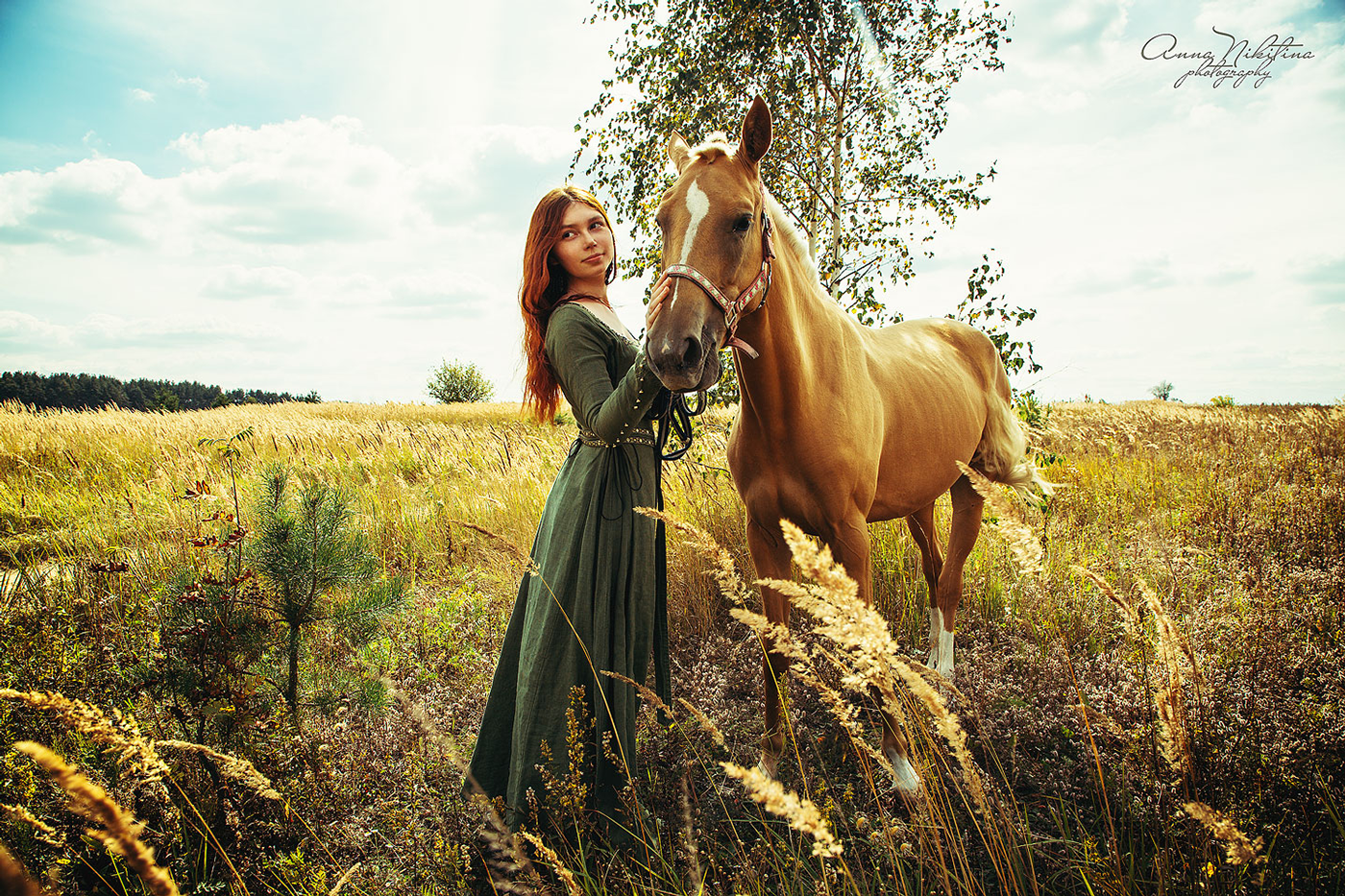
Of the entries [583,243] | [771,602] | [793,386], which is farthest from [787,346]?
[771,602]

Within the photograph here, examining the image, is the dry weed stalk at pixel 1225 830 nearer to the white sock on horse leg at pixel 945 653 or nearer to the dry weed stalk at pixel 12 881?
the dry weed stalk at pixel 12 881

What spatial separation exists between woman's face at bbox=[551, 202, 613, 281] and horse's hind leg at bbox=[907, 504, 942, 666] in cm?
237

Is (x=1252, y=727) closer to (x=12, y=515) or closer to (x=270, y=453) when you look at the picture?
(x=12, y=515)

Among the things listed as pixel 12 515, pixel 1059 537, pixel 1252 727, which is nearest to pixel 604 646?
pixel 1252 727

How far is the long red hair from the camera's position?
2.14m

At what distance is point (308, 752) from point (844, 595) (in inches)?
91.9

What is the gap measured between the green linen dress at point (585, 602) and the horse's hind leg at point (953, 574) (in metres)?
1.90

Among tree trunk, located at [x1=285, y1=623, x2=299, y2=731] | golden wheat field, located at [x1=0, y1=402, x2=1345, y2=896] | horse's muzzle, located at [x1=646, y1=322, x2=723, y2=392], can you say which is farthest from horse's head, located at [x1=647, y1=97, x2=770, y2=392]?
tree trunk, located at [x1=285, y1=623, x2=299, y2=731]

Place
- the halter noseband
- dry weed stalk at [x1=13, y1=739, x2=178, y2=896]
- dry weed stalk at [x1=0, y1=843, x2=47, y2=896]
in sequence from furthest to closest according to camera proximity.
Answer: the halter noseband, dry weed stalk at [x1=13, y1=739, x2=178, y2=896], dry weed stalk at [x1=0, y1=843, x2=47, y2=896]

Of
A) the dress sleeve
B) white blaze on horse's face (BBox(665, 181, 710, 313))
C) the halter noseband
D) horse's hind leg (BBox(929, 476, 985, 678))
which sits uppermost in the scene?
white blaze on horse's face (BBox(665, 181, 710, 313))

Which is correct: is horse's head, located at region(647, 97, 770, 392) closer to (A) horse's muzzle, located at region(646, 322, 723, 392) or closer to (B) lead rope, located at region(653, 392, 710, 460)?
(A) horse's muzzle, located at region(646, 322, 723, 392)

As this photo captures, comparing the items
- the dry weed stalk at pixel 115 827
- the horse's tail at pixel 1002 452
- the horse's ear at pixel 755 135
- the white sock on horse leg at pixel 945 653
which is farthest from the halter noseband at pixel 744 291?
the horse's tail at pixel 1002 452

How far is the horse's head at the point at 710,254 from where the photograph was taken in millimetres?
1568

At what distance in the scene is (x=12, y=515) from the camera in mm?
6270
